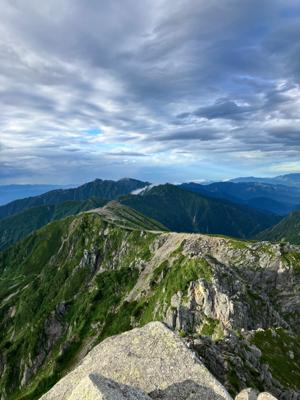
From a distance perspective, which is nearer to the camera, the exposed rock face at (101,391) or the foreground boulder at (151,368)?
the exposed rock face at (101,391)

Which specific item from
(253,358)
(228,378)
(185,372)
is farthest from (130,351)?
(253,358)

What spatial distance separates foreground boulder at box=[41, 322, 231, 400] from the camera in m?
38.1

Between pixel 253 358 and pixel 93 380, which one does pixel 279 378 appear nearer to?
pixel 253 358

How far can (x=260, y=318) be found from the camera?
168 m

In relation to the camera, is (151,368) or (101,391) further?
(151,368)

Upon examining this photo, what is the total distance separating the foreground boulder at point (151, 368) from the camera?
38062mm

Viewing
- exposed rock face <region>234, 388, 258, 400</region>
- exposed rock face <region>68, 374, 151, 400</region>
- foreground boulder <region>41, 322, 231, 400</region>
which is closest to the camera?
exposed rock face <region>68, 374, 151, 400</region>

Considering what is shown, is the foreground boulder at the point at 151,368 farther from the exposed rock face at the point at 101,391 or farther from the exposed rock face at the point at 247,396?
the exposed rock face at the point at 247,396

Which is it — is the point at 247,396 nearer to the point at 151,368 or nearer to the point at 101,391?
the point at 151,368

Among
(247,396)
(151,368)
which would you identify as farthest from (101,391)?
(247,396)

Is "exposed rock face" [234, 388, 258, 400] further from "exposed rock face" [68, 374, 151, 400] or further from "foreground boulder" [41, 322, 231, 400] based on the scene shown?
"exposed rock face" [68, 374, 151, 400]

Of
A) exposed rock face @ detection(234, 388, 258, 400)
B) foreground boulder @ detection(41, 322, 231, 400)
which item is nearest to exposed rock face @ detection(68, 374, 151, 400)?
foreground boulder @ detection(41, 322, 231, 400)

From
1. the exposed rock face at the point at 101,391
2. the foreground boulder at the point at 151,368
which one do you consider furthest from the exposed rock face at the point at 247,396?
the exposed rock face at the point at 101,391

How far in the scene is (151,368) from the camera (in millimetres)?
41500
